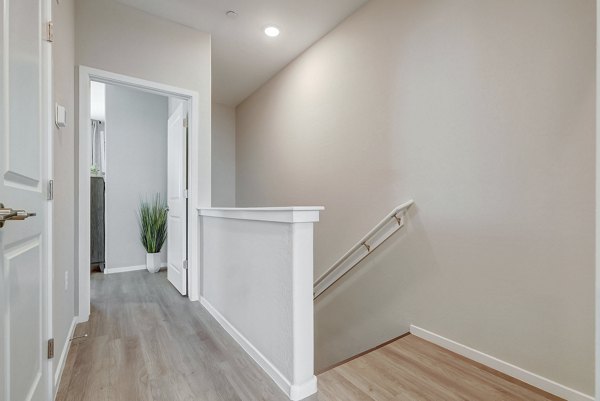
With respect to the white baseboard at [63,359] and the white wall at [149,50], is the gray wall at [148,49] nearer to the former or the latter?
the white wall at [149,50]

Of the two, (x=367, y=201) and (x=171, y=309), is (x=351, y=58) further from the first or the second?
(x=171, y=309)

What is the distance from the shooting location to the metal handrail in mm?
2230

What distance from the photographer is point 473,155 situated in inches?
72.2

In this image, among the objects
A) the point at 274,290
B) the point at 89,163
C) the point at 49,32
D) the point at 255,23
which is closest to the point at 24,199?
the point at 49,32

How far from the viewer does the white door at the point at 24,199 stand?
830mm

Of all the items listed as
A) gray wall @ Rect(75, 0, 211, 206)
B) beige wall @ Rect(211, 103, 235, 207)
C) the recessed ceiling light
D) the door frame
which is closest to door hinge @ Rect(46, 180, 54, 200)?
the door frame

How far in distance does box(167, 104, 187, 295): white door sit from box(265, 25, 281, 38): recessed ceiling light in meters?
1.18

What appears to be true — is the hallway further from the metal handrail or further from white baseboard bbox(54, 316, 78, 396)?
the metal handrail

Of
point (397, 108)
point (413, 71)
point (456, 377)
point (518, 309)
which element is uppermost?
point (413, 71)

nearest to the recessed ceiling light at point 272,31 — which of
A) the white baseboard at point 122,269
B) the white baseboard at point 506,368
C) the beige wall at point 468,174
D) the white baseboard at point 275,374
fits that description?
the beige wall at point 468,174

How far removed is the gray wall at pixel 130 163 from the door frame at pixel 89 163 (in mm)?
1589

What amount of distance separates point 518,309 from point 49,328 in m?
2.33

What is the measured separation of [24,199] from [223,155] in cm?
428

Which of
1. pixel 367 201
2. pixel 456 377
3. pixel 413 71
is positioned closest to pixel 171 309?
pixel 367 201
